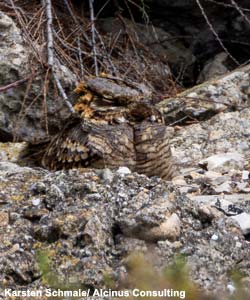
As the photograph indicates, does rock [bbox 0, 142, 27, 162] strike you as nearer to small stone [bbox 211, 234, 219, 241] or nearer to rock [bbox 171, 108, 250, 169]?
rock [bbox 171, 108, 250, 169]

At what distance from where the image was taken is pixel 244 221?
279 centimetres

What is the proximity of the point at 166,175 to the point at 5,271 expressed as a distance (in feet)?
5.64

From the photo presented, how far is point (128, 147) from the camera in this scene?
12.4 feet

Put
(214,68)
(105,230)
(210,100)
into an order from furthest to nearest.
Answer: (214,68) → (210,100) → (105,230)

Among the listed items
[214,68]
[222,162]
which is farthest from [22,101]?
[214,68]

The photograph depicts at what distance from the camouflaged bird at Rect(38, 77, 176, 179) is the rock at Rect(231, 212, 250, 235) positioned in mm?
904

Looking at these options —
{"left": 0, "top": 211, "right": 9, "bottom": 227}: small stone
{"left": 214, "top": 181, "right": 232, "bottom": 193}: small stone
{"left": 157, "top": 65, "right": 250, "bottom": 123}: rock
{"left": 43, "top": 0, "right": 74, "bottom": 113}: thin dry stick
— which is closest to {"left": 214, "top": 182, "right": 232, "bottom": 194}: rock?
{"left": 214, "top": 181, "right": 232, "bottom": 193}: small stone

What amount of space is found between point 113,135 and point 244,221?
1.10 meters

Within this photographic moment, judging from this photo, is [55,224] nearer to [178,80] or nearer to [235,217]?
[235,217]

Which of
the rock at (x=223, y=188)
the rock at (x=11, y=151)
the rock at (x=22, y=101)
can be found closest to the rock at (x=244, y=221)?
the rock at (x=223, y=188)

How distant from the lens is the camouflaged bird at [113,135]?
372 centimetres

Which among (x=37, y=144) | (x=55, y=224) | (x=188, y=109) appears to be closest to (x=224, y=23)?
(x=188, y=109)

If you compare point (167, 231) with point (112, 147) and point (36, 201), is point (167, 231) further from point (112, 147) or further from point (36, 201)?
point (112, 147)

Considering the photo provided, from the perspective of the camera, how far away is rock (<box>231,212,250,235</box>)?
8.83 feet
